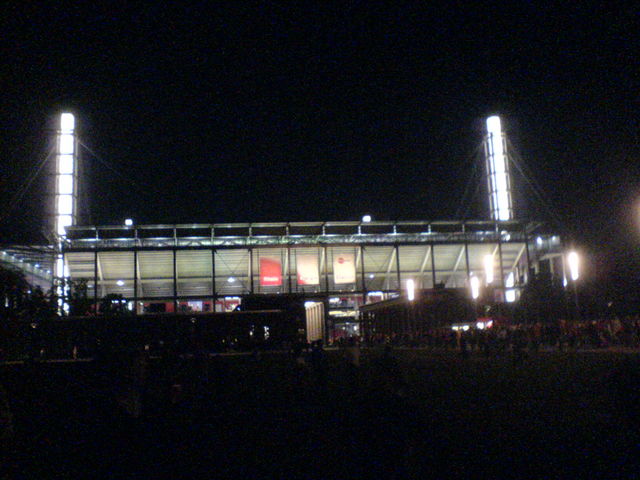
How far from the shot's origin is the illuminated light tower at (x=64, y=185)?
49.2 metres

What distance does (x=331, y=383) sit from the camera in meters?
18.6

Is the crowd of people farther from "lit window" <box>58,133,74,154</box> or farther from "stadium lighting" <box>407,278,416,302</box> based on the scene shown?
"lit window" <box>58,133,74,154</box>

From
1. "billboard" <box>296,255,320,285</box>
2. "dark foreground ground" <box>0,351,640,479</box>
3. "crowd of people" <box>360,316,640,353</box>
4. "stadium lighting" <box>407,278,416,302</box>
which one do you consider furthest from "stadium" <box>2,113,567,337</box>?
"dark foreground ground" <box>0,351,640,479</box>

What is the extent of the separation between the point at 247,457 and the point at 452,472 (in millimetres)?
2875

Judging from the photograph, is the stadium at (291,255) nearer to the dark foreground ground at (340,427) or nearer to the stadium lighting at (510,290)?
the stadium lighting at (510,290)

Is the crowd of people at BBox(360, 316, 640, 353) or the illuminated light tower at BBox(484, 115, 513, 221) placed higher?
the illuminated light tower at BBox(484, 115, 513, 221)

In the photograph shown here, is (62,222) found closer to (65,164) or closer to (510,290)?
(65,164)

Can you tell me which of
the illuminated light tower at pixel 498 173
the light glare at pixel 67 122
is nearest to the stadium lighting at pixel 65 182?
the light glare at pixel 67 122

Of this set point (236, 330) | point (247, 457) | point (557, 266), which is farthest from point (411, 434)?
point (557, 266)

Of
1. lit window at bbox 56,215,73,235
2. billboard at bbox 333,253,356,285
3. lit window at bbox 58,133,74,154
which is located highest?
lit window at bbox 58,133,74,154

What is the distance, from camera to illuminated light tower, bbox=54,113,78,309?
49250 mm

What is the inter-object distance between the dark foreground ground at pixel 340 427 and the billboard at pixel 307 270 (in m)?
29.5

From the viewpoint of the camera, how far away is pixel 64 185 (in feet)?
163

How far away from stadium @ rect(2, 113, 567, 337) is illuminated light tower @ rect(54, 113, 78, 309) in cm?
8
